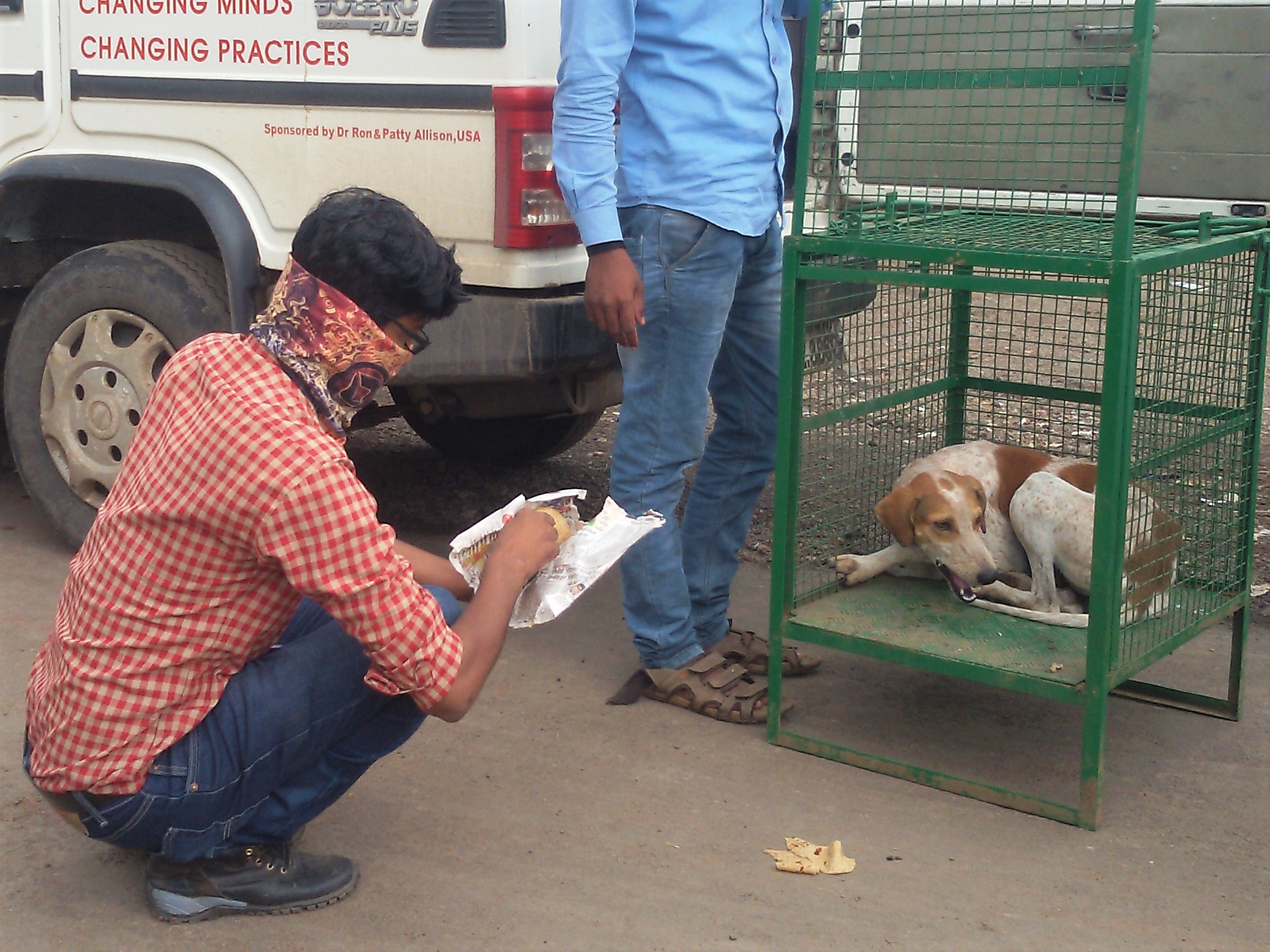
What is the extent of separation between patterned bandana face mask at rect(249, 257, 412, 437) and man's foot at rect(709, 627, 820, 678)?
5.61 ft

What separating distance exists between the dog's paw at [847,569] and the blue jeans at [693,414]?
26cm

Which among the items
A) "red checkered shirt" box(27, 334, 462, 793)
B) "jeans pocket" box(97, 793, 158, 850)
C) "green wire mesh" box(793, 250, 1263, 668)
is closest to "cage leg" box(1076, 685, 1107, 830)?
"green wire mesh" box(793, 250, 1263, 668)

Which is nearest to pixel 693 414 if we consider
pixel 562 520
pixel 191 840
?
pixel 562 520

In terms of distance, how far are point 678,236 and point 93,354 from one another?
85.4 inches

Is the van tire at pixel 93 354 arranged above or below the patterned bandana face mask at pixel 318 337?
below

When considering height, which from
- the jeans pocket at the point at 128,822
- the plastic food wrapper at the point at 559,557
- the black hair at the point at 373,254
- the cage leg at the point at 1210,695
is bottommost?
the cage leg at the point at 1210,695

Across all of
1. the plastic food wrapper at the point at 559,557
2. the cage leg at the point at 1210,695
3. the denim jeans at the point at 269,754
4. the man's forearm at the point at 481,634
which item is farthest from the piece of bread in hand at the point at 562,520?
the cage leg at the point at 1210,695

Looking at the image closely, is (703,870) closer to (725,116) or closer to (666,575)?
(666,575)

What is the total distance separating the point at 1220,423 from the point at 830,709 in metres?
1.22

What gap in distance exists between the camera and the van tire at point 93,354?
4152 mm

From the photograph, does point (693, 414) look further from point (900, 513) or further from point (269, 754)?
point (269, 754)

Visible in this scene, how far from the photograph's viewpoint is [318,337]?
2191 millimetres

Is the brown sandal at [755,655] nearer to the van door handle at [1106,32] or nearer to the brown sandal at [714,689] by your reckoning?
the brown sandal at [714,689]

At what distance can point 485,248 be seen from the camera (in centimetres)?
360
